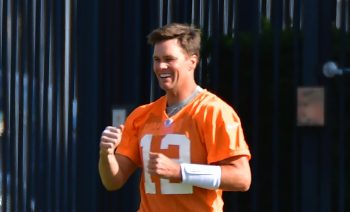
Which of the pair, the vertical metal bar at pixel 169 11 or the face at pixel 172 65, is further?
the vertical metal bar at pixel 169 11

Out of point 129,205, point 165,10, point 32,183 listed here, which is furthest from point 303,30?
point 32,183

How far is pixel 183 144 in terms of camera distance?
3721 mm

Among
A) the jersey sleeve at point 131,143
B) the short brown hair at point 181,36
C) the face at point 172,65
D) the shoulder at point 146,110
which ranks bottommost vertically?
the jersey sleeve at point 131,143

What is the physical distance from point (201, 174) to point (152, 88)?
163cm

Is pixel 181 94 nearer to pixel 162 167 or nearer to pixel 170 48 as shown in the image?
pixel 170 48

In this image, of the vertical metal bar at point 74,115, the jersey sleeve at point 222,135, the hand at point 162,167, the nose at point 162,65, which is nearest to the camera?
the hand at point 162,167

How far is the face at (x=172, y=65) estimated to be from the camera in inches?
149

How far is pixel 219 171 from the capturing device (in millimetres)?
3562

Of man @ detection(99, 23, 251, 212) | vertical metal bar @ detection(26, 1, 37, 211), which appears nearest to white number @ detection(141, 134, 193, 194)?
man @ detection(99, 23, 251, 212)

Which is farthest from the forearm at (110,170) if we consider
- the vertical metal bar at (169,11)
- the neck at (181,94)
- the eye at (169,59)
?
the vertical metal bar at (169,11)

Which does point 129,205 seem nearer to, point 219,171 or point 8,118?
point 8,118

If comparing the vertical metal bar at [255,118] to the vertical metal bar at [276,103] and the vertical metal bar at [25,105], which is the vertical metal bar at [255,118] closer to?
the vertical metal bar at [276,103]

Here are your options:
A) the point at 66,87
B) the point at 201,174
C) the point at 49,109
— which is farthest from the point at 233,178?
the point at 49,109

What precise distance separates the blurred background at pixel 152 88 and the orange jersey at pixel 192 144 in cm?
81
